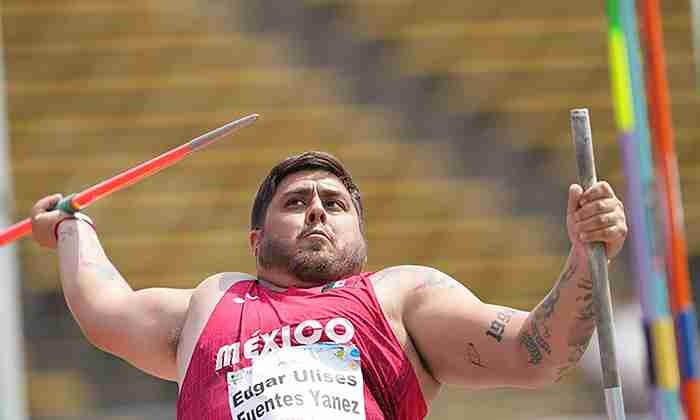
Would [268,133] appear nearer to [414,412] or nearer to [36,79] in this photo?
Answer: [36,79]

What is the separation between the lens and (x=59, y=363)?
6.32 m

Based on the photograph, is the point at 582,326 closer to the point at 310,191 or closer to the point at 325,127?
the point at 310,191

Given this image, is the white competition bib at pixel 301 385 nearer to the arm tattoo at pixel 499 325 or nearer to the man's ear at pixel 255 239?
the arm tattoo at pixel 499 325

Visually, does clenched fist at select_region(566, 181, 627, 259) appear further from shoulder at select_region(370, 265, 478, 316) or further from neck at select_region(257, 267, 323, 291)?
neck at select_region(257, 267, 323, 291)

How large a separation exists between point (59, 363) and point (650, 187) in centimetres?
306

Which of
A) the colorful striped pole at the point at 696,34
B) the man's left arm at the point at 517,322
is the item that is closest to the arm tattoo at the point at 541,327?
the man's left arm at the point at 517,322

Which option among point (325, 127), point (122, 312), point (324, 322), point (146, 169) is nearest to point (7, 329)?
point (325, 127)

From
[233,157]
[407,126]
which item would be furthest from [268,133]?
[407,126]

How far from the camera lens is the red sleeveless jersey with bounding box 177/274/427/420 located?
9.05 feet

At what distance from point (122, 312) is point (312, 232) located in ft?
1.43

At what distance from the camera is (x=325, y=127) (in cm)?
688

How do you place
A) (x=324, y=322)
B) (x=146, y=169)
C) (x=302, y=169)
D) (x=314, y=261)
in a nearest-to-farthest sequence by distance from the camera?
(x=324, y=322)
(x=314, y=261)
(x=302, y=169)
(x=146, y=169)

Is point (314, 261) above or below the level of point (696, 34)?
below

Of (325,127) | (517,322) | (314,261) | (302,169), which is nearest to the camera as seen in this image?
(517,322)
